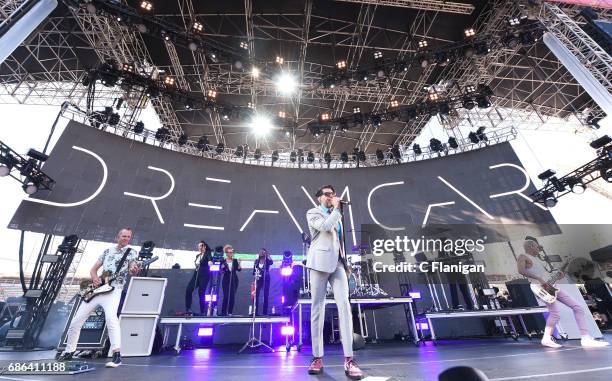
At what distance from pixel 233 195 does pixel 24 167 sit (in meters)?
5.33

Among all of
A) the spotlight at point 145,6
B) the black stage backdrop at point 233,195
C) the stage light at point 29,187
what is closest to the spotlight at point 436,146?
the black stage backdrop at point 233,195

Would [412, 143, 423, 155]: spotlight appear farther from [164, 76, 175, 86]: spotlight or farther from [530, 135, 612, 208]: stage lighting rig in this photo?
[164, 76, 175, 86]: spotlight

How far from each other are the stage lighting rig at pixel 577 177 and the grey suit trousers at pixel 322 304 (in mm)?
9351

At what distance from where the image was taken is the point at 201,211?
29.7 feet

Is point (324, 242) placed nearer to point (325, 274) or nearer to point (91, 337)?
Result: point (325, 274)

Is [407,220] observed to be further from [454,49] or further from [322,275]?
[322,275]

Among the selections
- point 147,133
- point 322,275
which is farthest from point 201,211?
point 322,275

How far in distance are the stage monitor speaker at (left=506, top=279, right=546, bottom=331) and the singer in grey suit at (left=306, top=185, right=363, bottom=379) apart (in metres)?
5.47

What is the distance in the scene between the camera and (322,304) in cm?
240

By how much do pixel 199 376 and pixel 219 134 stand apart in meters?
13.0

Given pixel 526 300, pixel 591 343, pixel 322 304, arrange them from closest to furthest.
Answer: pixel 322 304 < pixel 591 343 < pixel 526 300
